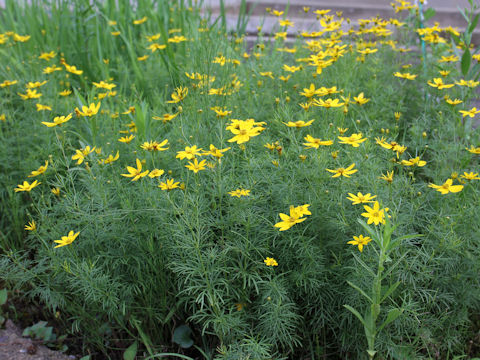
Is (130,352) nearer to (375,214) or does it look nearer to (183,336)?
(183,336)

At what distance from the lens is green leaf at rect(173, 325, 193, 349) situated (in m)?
2.00

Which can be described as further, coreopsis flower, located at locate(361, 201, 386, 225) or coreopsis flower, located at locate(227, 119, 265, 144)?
coreopsis flower, located at locate(227, 119, 265, 144)

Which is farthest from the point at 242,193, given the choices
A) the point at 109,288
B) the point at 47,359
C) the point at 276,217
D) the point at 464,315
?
the point at 47,359

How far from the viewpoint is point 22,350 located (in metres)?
2.05

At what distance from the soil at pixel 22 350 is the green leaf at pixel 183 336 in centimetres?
47

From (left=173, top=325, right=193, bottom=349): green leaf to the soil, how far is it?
47cm

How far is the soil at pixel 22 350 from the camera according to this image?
6.63 ft

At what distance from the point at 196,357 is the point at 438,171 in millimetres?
1334

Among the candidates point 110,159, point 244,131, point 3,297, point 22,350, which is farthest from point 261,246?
point 3,297

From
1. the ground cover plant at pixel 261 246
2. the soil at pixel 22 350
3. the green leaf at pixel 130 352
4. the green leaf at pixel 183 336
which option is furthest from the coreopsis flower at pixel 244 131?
the soil at pixel 22 350

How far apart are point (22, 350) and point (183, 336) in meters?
0.68

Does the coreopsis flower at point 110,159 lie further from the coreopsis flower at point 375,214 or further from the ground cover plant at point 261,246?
the coreopsis flower at point 375,214

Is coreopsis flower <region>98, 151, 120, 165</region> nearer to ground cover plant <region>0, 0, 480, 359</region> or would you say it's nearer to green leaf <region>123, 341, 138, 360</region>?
ground cover plant <region>0, 0, 480, 359</region>

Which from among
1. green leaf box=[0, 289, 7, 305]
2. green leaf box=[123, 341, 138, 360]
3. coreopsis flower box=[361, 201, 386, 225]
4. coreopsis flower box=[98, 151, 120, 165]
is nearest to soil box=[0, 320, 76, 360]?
green leaf box=[0, 289, 7, 305]
